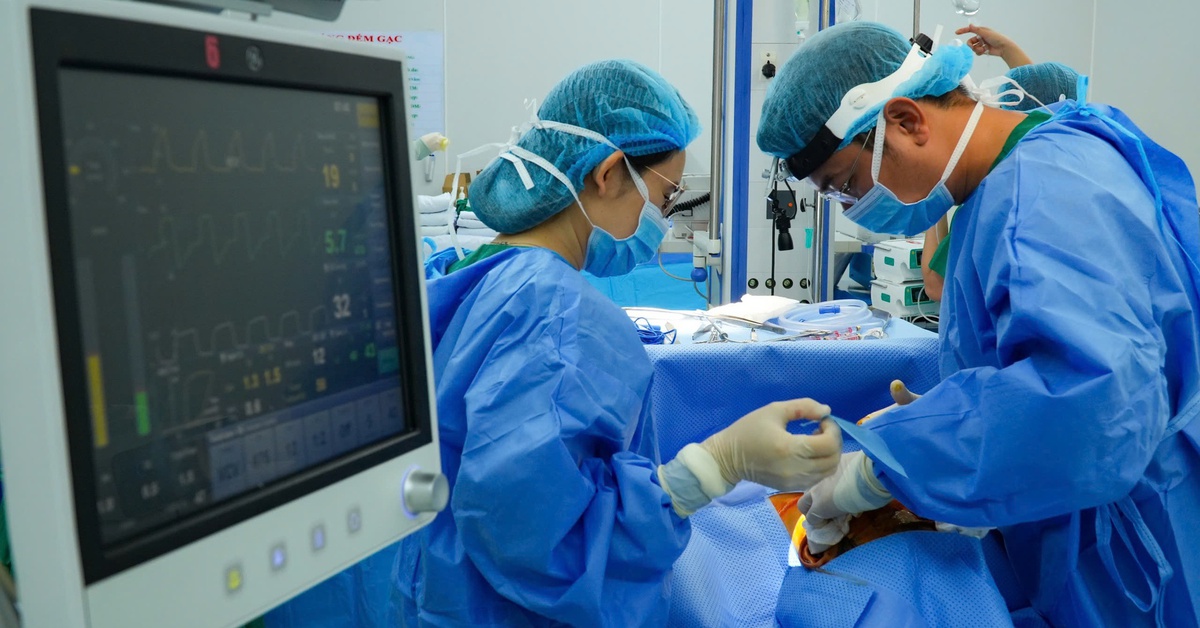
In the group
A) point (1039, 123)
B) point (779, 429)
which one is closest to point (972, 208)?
point (1039, 123)

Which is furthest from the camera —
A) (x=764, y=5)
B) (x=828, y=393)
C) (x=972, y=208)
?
(x=764, y=5)

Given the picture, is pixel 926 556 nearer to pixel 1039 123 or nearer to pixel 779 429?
pixel 779 429

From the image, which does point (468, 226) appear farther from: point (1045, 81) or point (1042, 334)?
point (1042, 334)

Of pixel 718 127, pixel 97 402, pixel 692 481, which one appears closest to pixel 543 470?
pixel 692 481

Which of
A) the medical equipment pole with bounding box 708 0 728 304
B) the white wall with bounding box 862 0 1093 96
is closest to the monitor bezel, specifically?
the medical equipment pole with bounding box 708 0 728 304

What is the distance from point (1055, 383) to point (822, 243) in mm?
2174

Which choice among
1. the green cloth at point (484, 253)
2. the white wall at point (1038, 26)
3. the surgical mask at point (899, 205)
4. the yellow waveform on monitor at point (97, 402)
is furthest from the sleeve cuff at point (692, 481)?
the white wall at point (1038, 26)

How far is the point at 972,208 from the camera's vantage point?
4.37ft

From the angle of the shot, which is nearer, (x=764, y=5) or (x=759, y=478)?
(x=759, y=478)

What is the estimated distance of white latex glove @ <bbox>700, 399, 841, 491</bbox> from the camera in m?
1.12

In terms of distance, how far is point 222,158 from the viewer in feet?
1.85

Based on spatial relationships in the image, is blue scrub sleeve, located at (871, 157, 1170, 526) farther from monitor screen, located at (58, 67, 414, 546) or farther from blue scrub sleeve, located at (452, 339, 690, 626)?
monitor screen, located at (58, 67, 414, 546)

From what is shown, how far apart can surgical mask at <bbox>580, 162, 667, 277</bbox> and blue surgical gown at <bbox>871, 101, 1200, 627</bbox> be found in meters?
0.48

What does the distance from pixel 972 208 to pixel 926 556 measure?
0.56m
